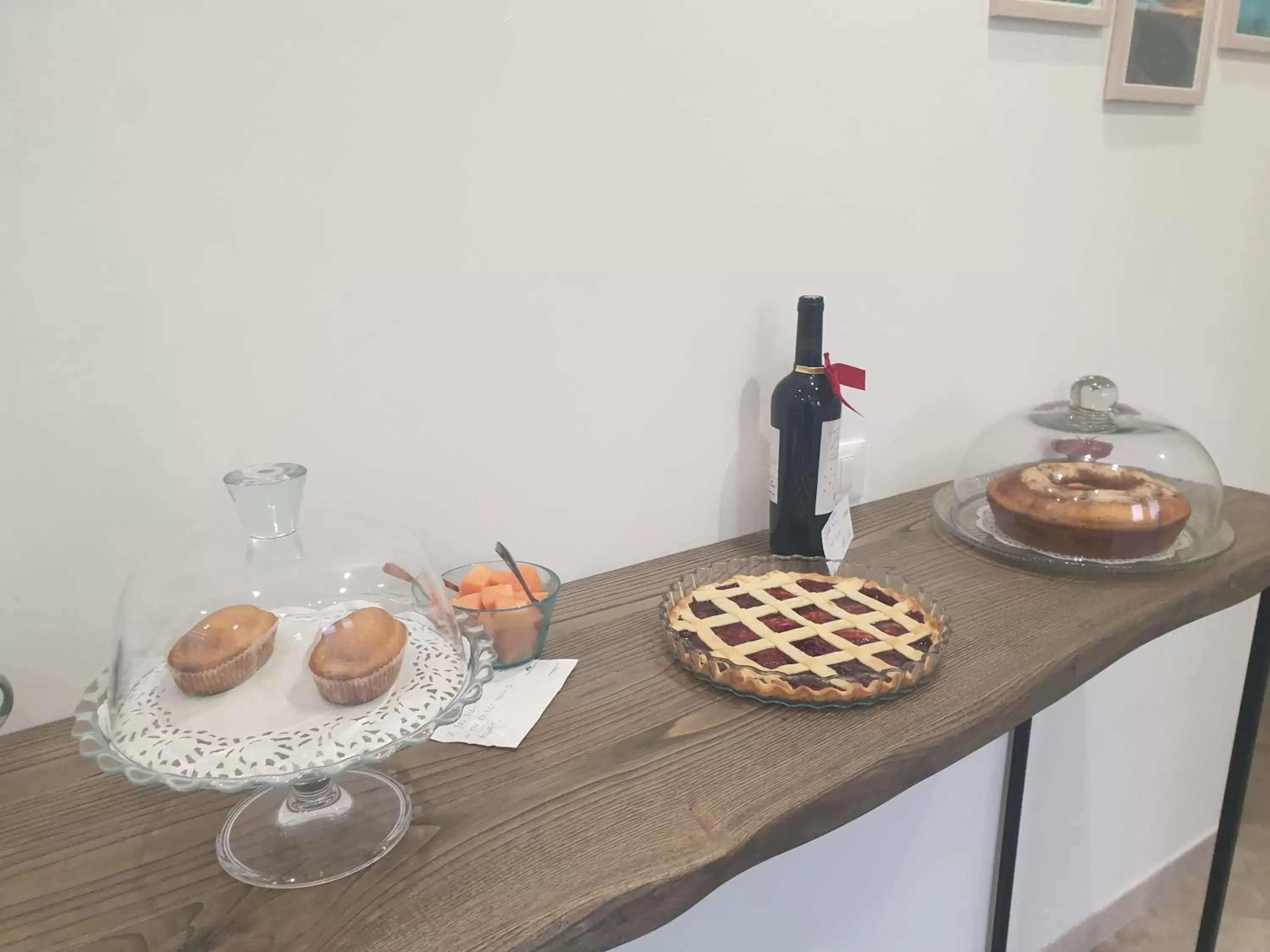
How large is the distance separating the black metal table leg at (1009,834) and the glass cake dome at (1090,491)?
46 centimetres

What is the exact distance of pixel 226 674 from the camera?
586mm

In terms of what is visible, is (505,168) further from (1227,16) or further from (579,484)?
(1227,16)

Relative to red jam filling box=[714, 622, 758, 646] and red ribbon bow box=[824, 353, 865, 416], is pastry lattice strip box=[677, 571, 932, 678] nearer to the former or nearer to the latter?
red jam filling box=[714, 622, 758, 646]

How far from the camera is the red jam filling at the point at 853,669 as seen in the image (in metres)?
0.76

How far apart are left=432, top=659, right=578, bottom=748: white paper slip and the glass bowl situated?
1cm

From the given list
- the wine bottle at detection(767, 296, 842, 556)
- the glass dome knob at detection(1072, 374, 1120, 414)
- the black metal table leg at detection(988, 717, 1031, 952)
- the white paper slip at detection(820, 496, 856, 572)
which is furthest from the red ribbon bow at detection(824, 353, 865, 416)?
the black metal table leg at detection(988, 717, 1031, 952)

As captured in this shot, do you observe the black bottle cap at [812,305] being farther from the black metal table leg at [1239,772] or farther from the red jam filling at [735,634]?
the black metal table leg at [1239,772]

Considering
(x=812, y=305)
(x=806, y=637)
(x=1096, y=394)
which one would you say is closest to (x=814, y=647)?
(x=806, y=637)

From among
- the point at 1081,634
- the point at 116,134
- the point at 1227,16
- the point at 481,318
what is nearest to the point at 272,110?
the point at 116,134

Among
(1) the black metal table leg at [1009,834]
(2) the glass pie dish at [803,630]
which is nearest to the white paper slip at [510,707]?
(2) the glass pie dish at [803,630]

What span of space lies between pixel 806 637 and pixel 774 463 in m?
0.24

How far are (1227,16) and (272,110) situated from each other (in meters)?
1.49

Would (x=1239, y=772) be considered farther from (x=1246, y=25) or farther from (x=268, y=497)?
(x=268, y=497)

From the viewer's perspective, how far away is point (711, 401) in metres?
1.03
